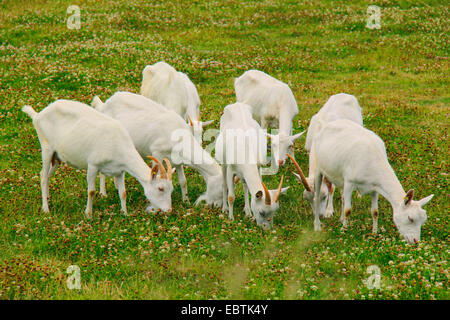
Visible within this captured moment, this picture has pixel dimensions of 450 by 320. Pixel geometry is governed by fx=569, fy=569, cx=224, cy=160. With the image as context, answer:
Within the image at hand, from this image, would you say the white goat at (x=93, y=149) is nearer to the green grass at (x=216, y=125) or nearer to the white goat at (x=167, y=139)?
the green grass at (x=216, y=125)

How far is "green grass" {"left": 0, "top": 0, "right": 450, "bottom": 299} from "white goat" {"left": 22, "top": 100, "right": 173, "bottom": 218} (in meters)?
0.53

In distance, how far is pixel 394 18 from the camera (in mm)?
29547

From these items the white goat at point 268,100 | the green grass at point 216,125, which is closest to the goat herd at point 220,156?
the green grass at point 216,125

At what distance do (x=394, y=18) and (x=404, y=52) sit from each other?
4.63 metres

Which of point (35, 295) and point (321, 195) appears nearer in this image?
point (35, 295)

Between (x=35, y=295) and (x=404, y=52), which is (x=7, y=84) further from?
(x=404, y=52)

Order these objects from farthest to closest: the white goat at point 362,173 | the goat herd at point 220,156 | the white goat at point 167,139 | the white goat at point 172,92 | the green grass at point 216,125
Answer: the white goat at point 172,92
the white goat at point 167,139
the goat herd at point 220,156
the white goat at point 362,173
the green grass at point 216,125

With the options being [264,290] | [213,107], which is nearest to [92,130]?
[264,290]

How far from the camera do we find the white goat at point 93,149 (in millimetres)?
11461

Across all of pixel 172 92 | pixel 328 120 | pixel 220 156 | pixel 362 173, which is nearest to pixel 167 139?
pixel 220 156

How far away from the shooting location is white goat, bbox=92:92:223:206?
12531mm

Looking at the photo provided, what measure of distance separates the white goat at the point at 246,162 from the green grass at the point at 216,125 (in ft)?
1.21

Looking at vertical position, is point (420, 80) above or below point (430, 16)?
below

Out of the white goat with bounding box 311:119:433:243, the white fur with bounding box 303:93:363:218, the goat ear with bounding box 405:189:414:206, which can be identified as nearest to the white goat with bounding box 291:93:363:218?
the white fur with bounding box 303:93:363:218
